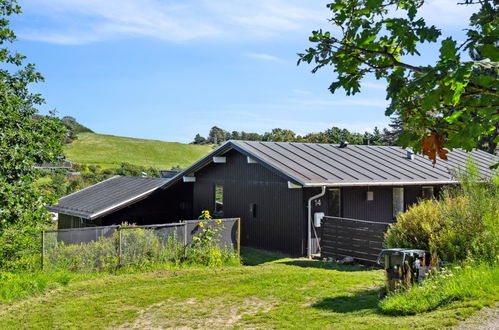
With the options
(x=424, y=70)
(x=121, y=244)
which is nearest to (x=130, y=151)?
(x=121, y=244)

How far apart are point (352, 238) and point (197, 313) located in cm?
671

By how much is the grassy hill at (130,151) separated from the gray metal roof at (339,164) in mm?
43329

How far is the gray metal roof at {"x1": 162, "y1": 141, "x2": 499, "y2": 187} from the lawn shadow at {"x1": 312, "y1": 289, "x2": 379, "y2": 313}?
5.63m

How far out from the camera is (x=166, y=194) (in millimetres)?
→ 21078

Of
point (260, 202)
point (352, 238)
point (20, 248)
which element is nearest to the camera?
point (20, 248)

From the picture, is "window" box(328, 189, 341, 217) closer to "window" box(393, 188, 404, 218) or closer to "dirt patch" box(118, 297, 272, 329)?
"window" box(393, 188, 404, 218)

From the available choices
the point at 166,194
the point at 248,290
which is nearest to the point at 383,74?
the point at 248,290

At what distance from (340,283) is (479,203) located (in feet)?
11.4

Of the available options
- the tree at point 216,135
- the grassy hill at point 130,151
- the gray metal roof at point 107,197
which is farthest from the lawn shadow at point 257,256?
the tree at point 216,135

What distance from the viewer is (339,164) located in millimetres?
18000

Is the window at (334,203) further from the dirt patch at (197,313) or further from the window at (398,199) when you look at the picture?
the dirt patch at (197,313)

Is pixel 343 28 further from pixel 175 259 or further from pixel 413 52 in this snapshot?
pixel 175 259

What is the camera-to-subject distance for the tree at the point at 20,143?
9148mm

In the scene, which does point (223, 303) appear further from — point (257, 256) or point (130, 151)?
point (130, 151)
